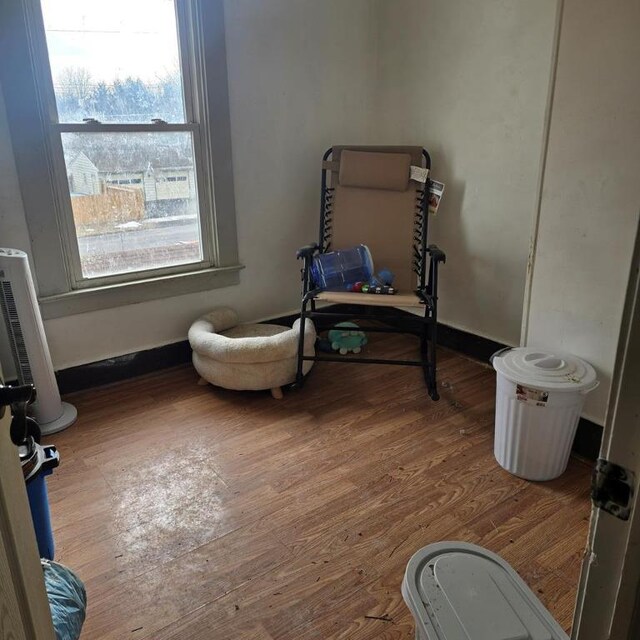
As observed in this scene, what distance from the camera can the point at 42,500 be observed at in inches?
55.8

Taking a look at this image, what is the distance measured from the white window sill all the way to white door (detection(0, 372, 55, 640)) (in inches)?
72.3

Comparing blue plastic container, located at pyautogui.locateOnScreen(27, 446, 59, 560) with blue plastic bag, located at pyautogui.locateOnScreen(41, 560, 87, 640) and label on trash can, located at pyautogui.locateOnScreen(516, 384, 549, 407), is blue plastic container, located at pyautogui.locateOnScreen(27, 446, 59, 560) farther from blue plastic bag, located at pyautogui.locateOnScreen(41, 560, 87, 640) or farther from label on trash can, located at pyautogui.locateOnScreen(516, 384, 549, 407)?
label on trash can, located at pyautogui.locateOnScreen(516, 384, 549, 407)

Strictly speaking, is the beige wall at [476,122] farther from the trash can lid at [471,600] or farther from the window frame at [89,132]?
the trash can lid at [471,600]

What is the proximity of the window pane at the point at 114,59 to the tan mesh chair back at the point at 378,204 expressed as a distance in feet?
3.18

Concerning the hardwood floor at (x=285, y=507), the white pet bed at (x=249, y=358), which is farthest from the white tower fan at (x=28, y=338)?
the white pet bed at (x=249, y=358)

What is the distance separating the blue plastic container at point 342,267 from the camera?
295 cm

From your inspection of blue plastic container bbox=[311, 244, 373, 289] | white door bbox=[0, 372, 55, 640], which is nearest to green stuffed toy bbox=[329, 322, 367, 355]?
blue plastic container bbox=[311, 244, 373, 289]

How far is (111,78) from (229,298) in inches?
49.6

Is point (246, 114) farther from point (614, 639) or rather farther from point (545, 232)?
point (614, 639)

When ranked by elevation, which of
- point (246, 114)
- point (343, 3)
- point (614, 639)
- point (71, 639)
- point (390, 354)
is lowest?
point (390, 354)

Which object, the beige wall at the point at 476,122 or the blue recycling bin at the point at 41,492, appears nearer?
the blue recycling bin at the point at 41,492

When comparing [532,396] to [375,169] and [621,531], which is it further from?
[375,169]

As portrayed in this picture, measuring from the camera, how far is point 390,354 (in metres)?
3.13

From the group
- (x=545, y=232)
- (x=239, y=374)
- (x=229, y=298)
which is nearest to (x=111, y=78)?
(x=229, y=298)
